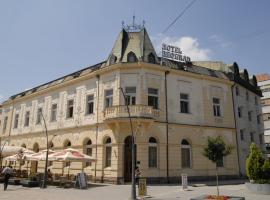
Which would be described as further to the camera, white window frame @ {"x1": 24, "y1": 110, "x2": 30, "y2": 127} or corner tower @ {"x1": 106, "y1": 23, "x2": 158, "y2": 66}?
white window frame @ {"x1": 24, "y1": 110, "x2": 30, "y2": 127}

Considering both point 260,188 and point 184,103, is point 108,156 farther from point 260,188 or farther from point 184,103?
point 260,188

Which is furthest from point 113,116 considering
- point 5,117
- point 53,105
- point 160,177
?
point 5,117

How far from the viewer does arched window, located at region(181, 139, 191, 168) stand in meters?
26.1

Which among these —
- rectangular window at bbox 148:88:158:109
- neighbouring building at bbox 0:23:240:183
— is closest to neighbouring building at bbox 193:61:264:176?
neighbouring building at bbox 0:23:240:183

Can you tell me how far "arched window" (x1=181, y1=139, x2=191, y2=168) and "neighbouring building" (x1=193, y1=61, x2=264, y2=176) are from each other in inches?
279

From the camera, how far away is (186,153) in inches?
1039

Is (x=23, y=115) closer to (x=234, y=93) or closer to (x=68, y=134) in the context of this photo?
(x=68, y=134)

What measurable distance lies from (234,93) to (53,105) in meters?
21.4

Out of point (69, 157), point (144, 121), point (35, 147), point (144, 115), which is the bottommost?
point (69, 157)

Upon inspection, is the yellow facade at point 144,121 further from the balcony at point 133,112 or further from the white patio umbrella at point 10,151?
the white patio umbrella at point 10,151

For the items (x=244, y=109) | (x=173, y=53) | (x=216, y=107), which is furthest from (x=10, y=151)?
(x=244, y=109)

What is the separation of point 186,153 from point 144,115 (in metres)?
6.64

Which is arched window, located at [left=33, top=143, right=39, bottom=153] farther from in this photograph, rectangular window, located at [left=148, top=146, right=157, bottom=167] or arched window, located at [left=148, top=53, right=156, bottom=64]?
arched window, located at [left=148, top=53, right=156, bottom=64]

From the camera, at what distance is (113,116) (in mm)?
23141
